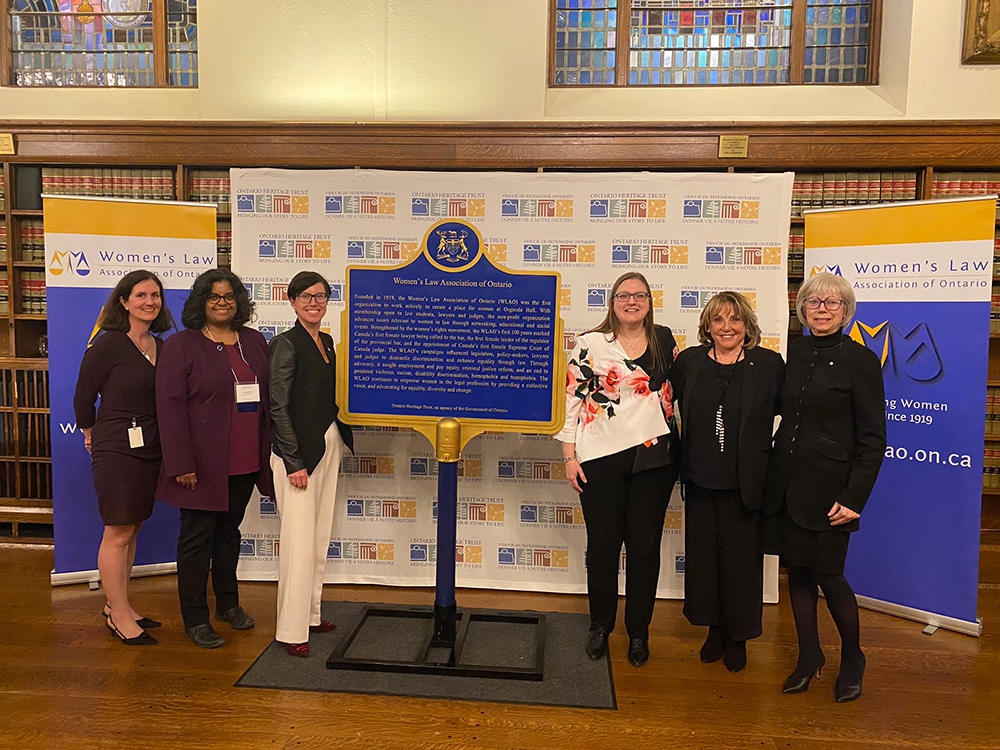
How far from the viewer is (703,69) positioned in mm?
4406

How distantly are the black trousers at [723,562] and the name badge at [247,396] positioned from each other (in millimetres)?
1878

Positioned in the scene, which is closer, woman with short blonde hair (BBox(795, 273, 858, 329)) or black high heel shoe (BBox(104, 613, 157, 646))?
woman with short blonde hair (BBox(795, 273, 858, 329))

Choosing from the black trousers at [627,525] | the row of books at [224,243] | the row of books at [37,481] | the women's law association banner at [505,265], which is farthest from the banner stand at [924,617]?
the row of books at [37,481]

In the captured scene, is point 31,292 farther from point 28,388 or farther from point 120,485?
point 120,485

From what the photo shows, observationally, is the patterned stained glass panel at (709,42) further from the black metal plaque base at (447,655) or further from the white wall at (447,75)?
the black metal plaque base at (447,655)

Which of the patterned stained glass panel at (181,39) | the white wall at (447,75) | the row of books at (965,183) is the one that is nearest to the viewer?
the row of books at (965,183)

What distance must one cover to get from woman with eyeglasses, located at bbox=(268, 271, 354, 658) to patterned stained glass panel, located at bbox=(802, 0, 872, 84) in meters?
3.70

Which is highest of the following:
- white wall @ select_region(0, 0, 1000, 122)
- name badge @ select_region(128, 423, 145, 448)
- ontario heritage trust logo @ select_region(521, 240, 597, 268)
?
white wall @ select_region(0, 0, 1000, 122)

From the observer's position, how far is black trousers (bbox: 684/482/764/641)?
104 inches

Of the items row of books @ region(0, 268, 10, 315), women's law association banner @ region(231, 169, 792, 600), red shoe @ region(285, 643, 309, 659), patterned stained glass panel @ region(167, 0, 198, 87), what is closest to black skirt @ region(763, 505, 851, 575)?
women's law association banner @ region(231, 169, 792, 600)

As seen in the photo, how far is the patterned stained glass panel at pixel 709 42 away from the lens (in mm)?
4359

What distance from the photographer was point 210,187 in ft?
13.9

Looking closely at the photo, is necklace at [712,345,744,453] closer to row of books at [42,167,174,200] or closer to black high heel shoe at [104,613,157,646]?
black high heel shoe at [104,613,157,646]

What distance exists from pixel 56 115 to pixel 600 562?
4.61 m
